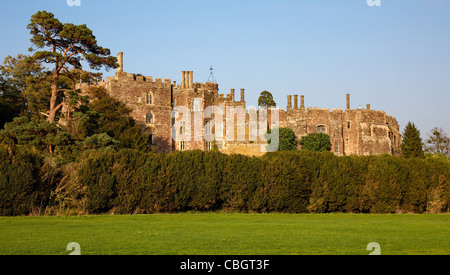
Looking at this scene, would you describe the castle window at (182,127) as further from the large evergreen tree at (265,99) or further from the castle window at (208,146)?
the large evergreen tree at (265,99)

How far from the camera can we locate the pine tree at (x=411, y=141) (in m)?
71.5

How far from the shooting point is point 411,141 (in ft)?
237

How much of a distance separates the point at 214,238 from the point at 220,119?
4987 cm

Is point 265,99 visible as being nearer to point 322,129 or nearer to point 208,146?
point 322,129

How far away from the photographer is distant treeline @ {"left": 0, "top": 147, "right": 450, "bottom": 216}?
2803 centimetres

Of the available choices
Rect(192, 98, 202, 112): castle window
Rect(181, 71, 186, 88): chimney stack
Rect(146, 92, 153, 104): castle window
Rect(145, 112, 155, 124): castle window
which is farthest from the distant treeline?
Rect(181, 71, 186, 88): chimney stack

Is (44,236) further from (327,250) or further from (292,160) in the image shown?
(292,160)

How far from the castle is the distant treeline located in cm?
2840

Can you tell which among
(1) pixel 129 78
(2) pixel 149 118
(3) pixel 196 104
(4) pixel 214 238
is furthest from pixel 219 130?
(4) pixel 214 238

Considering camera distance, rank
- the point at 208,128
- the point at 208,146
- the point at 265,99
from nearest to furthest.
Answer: the point at 208,146
the point at 208,128
the point at 265,99

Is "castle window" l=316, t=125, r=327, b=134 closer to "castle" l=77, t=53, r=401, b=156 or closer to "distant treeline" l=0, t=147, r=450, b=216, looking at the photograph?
"castle" l=77, t=53, r=401, b=156

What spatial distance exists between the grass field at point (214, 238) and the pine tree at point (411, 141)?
50.5 m

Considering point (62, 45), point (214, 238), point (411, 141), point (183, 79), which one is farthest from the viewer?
point (411, 141)
